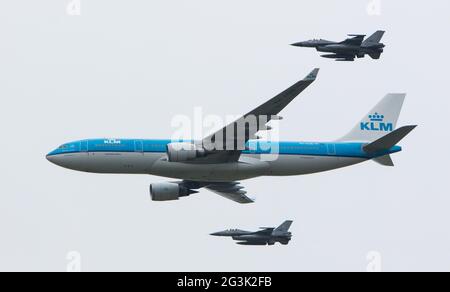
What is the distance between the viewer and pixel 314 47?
6969cm

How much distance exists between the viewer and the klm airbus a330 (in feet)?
190

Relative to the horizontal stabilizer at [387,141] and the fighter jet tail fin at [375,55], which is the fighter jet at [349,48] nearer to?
the fighter jet tail fin at [375,55]

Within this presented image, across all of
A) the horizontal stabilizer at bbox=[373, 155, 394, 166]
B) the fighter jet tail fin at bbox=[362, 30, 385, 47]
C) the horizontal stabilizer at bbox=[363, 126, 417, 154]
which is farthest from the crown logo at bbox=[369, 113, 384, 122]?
the fighter jet tail fin at bbox=[362, 30, 385, 47]

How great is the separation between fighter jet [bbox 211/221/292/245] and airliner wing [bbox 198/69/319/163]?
39.4ft

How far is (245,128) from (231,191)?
12044 mm

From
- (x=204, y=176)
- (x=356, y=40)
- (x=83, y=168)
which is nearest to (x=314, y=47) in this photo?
(x=356, y=40)

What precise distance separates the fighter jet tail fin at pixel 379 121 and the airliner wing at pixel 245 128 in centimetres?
1008

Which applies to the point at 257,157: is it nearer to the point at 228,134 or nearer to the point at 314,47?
the point at 228,134

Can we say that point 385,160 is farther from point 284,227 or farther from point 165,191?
point 165,191

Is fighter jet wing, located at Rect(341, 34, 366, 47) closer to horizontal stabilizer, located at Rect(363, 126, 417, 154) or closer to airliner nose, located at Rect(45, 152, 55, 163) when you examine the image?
horizontal stabilizer, located at Rect(363, 126, 417, 154)

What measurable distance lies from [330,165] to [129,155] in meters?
14.7

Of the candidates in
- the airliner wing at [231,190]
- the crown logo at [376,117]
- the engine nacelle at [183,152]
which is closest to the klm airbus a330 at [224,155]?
the engine nacelle at [183,152]

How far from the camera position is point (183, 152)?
2269 inches

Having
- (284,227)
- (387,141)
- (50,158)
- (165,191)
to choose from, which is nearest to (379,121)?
(387,141)
